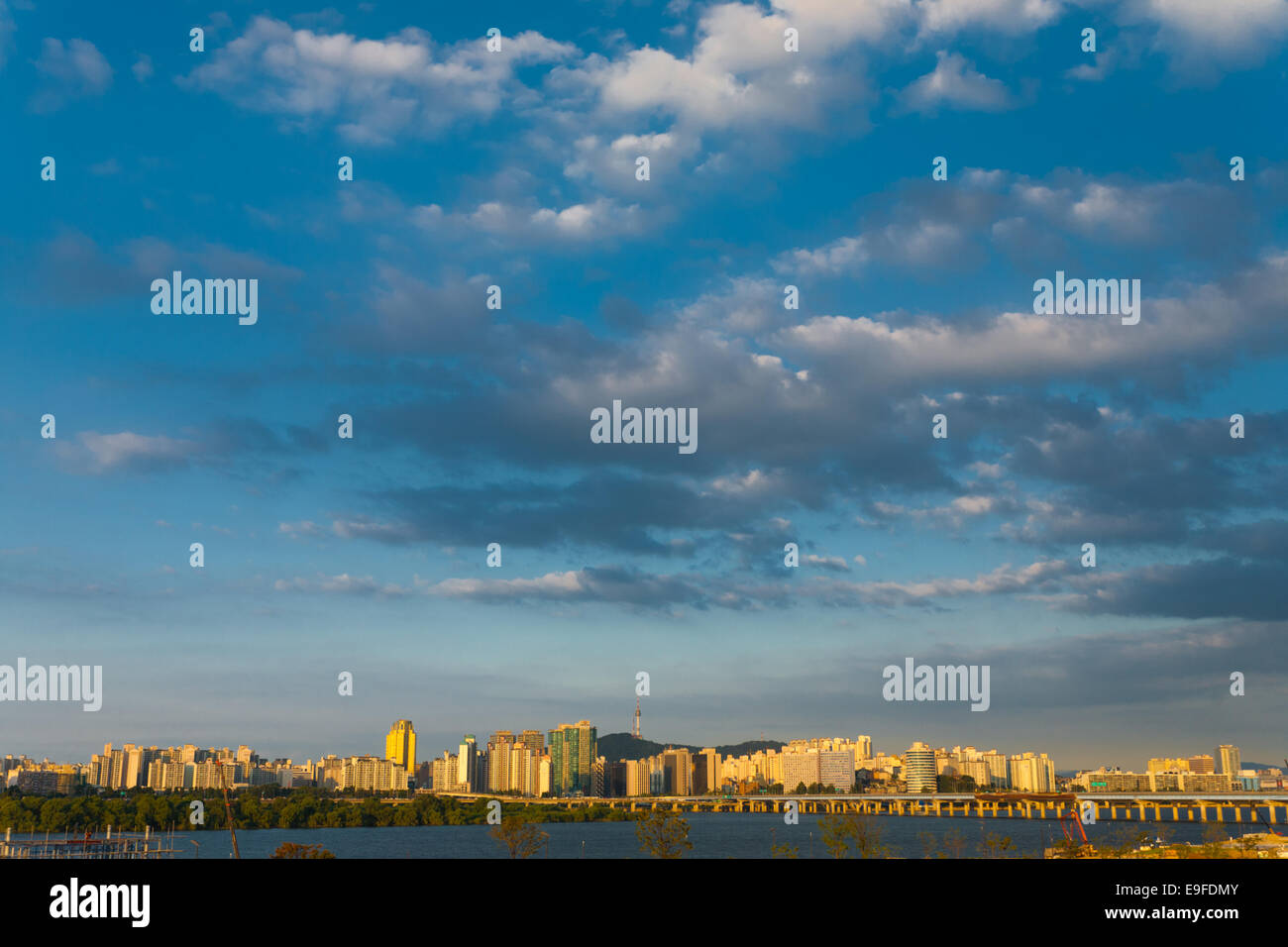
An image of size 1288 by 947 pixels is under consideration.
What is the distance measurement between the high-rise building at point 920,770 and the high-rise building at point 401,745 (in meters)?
98.3

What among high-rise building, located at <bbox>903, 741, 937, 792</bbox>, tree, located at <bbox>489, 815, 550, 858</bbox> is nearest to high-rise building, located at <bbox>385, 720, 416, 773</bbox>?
high-rise building, located at <bbox>903, 741, 937, 792</bbox>

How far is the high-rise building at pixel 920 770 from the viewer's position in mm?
186875

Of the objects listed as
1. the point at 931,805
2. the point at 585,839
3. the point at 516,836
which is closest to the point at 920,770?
the point at 931,805

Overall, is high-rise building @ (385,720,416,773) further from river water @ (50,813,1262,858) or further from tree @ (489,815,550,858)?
tree @ (489,815,550,858)

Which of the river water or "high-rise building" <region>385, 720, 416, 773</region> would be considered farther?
"high-rise building" <region>385, 720, 416, 773</region>

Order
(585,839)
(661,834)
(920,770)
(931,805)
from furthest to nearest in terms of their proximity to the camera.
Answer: (920,770)
(931,805)
(585,839)
(661,834)

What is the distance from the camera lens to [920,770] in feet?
623

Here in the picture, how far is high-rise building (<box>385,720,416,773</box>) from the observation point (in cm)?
19600

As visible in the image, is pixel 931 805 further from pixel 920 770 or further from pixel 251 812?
pixel 251 812

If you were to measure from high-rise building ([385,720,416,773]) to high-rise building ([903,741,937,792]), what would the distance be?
9834cm

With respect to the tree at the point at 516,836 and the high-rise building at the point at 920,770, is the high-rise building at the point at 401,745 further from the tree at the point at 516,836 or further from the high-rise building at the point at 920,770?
the tree at the point at 516,836

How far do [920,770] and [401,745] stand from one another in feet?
334
